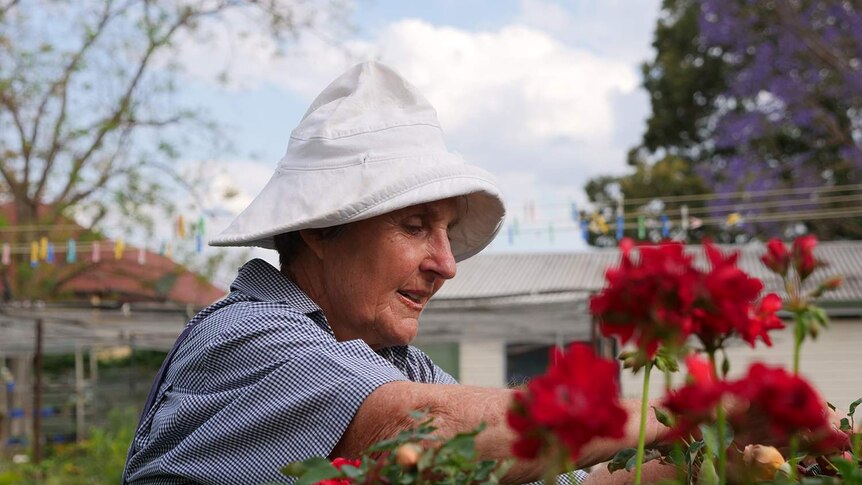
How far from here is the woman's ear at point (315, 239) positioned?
74.8 inches

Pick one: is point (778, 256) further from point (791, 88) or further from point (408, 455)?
point (791, 88)

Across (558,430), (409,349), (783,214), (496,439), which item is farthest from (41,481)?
(783,214)

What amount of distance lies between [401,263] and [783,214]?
15.8m

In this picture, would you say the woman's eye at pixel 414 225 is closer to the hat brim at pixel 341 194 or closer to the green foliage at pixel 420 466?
the hat brim at pixel 341 194

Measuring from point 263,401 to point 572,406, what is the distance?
2.93ft

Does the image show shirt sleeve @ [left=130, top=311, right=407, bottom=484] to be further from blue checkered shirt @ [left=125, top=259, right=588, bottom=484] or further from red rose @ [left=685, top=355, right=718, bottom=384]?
red rose @ [left=685, top=355, right=718, bottom=384]

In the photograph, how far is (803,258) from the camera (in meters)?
0.68

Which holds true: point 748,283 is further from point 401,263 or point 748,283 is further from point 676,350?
point 401,263

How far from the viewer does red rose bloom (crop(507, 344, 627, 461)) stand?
0.51 m

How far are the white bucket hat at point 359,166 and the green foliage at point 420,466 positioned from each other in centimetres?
92

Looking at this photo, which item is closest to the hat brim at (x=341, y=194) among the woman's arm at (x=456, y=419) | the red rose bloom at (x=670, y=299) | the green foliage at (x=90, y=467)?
the woman's arm at (x=456, y=419)

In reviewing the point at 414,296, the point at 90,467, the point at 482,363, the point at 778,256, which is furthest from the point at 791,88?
the point at 778,256

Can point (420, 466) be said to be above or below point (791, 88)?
below

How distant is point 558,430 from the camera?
20.3 inches
